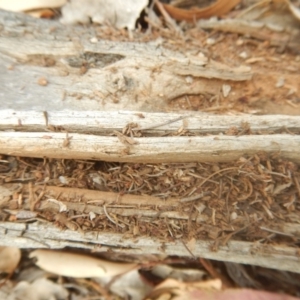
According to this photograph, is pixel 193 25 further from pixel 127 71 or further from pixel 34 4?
pixel 34 4

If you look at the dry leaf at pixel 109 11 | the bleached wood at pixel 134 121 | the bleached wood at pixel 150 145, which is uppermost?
the dry leaf at pixel 109 11

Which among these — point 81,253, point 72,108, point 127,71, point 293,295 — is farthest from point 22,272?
point 293,295

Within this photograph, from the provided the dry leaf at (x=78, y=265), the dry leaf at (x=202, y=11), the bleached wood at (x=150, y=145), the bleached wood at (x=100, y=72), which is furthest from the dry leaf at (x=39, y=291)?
the dry leaf at (x=202, y=11)

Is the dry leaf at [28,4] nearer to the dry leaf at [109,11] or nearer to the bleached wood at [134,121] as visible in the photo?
the dry leaf at [109,11]

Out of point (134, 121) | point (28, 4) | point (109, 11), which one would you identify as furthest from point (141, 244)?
point (28, 4)

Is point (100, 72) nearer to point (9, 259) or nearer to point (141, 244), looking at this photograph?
point (141, 244)
